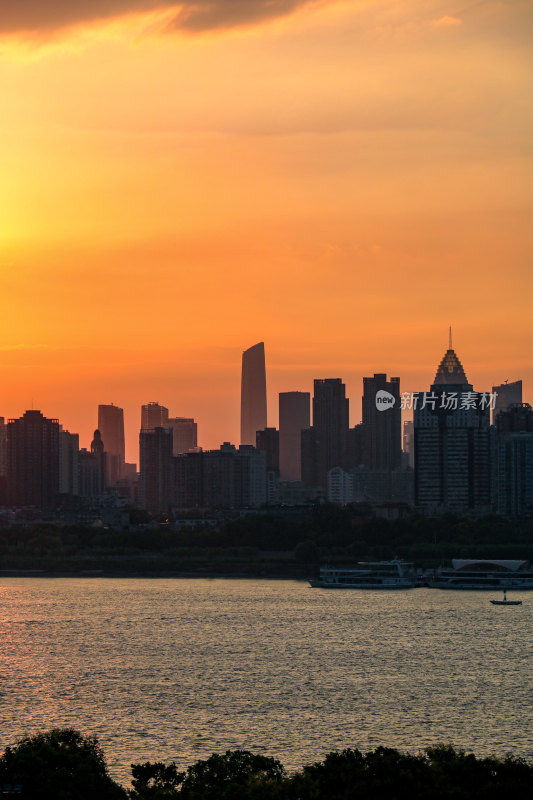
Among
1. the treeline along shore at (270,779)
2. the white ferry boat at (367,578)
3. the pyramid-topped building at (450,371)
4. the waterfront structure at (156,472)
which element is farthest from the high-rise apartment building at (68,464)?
the treeline along shore at (270,779)

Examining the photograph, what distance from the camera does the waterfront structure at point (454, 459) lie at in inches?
4724

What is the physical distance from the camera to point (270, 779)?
21297 millimetres

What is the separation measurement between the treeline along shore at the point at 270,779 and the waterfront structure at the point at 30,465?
13448 centimetres

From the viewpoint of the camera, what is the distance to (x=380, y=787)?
20766 millimetres

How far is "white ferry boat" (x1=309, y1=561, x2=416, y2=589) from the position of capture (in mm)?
73062

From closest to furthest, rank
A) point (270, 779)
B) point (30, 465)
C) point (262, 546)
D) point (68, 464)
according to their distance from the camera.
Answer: point (270, 779) → point (262, 546) → point (30, 465) → point (68, 464)

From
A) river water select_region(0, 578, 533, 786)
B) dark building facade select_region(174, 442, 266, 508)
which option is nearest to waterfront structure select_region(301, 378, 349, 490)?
dark building facade select_region(174, 442, 266, 508)

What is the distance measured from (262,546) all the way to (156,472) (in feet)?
218

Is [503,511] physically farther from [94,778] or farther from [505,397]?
[94,778]

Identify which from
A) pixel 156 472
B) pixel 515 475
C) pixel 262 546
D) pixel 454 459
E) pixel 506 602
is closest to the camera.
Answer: pixel 506 602

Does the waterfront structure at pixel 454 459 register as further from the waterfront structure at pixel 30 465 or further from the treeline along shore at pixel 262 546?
the waterfront structure at pixel 30 465

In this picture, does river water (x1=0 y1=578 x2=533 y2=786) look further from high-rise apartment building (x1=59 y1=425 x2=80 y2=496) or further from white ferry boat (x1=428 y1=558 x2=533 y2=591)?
high-rise apartment building (x1=59 y1=425 x2=80 y2=496)

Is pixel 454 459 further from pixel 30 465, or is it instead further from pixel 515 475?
pixel 30 465

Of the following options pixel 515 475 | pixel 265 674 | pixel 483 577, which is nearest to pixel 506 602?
pixel 483 577
